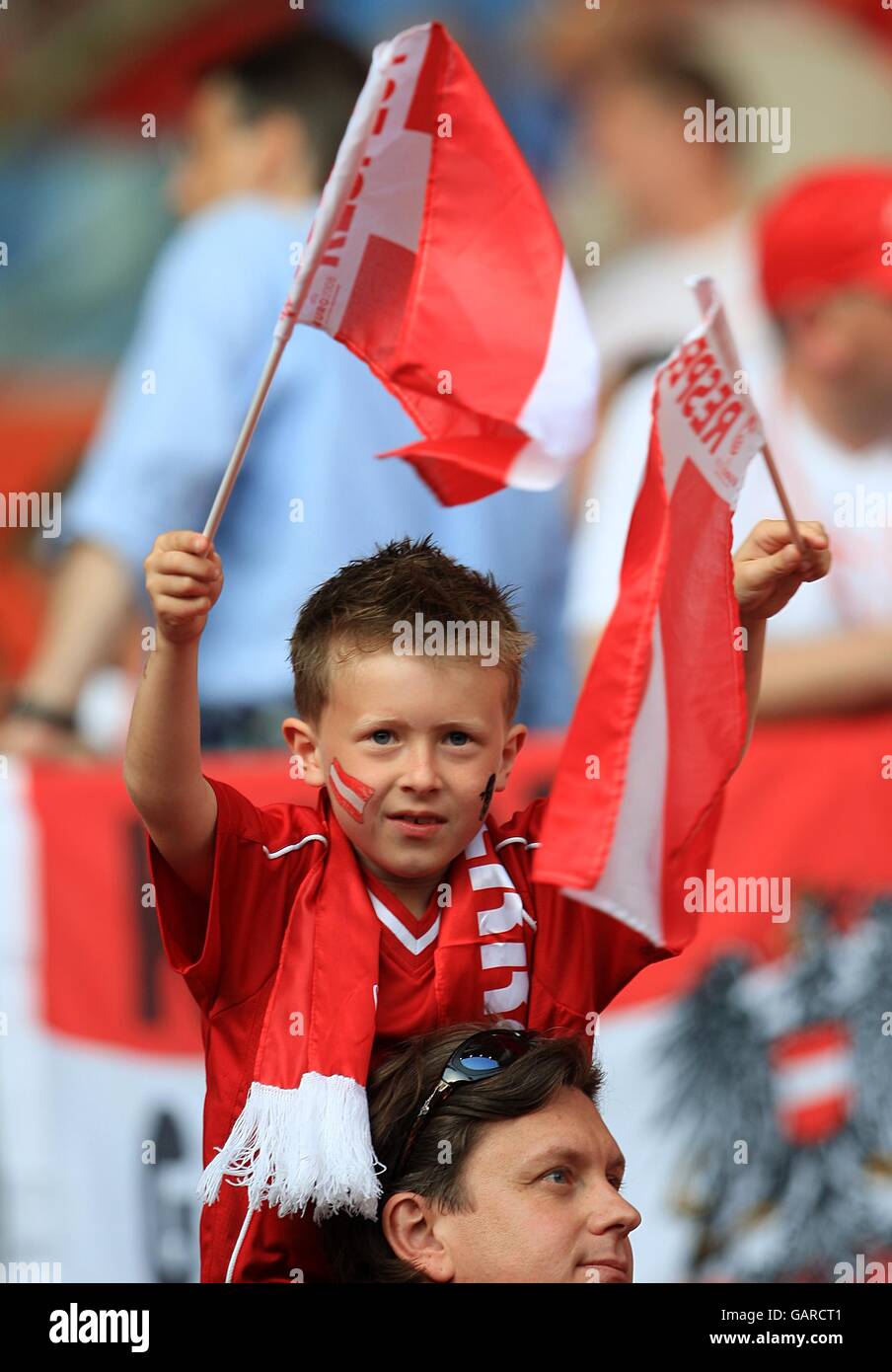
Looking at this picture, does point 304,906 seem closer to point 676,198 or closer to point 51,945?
point 51,945

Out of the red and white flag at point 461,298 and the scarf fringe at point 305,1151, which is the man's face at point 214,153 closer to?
the red and white flag at point 461,298

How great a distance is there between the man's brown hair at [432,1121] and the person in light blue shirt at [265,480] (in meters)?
2.21

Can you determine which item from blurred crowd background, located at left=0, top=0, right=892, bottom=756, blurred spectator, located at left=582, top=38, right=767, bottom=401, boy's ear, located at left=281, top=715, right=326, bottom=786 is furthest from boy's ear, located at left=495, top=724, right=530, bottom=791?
blurred spectator, located at left=582, top=38, right=767, bottom=401

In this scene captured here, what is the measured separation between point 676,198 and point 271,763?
7.04ft

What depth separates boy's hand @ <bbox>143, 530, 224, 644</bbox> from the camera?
2.05 meters

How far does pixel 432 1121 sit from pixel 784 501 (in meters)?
A: 0.79

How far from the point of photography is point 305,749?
2.32 m

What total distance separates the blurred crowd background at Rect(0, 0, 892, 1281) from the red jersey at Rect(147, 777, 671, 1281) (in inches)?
69.5

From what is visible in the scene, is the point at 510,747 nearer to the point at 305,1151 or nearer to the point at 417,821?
the point at 417,821

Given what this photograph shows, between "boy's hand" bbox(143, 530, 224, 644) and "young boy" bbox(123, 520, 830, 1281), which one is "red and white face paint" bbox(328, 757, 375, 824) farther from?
"boy's hand" bbox(143, 530, 224, 644)

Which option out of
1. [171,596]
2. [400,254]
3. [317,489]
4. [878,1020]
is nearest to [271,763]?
[317,489]

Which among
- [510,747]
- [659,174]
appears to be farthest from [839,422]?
[510,747]

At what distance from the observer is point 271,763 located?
418 cm

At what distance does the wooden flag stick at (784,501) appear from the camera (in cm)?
226
